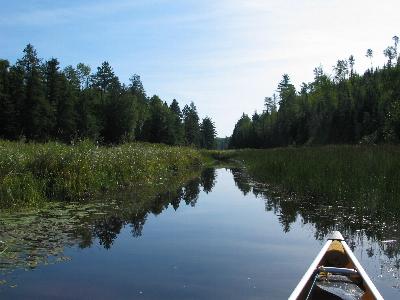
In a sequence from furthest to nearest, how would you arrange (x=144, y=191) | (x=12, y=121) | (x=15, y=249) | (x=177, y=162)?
(x=12, y=121), (x=177, y=162), (x=144, y=191), (x=15, y=249)

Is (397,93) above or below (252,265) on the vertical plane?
above

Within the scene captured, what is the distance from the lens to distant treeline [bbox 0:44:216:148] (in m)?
51.5

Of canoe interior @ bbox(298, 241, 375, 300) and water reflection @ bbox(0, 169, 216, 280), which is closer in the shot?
canoe interior @ bbox(298, 241, 375, 300)

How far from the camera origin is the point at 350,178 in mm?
12133

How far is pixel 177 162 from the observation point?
26.8 metres

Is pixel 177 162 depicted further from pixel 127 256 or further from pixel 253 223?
pixel 127 256

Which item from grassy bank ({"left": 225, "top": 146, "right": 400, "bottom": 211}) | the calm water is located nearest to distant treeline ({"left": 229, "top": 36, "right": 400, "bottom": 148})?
grassy bank ({"left": 225, "top": 146, "right": 400, "bottom": 211})

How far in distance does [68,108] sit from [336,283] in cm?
5704

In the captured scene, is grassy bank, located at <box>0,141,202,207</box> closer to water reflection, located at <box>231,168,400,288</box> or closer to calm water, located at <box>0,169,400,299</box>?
calm water, located at <box>0,169,400,299</box>

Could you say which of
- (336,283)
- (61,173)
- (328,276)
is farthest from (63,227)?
(336,283)

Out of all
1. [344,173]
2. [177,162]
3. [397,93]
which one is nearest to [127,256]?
[344,173]

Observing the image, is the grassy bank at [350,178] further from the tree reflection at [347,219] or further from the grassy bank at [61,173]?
the grassy bank at [61,173]

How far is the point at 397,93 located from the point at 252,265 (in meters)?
43.7

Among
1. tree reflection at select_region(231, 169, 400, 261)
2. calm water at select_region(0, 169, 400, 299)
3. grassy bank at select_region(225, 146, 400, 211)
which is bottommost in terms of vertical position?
calm water at select_region(0, 169, 400, 299)
